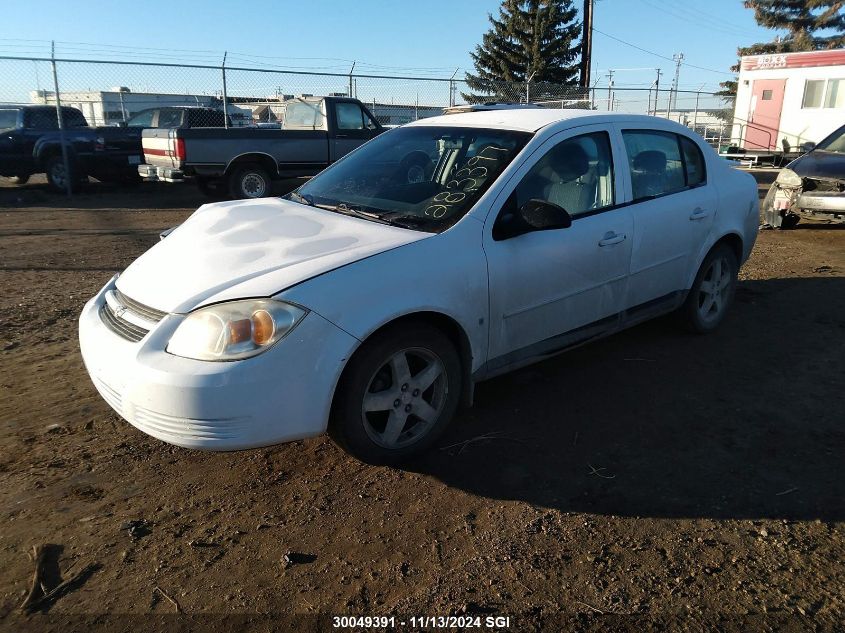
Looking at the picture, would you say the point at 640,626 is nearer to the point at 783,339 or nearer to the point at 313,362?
the point at 313,362

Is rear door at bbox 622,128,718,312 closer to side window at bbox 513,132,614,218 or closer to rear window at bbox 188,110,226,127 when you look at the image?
side window at bbox 513,132,614,218

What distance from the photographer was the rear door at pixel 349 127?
42.4ft

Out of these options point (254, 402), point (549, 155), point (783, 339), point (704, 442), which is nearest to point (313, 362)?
point (254, 402)

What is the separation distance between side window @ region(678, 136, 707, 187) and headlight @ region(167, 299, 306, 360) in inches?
134

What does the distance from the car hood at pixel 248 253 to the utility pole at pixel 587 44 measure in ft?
98.9

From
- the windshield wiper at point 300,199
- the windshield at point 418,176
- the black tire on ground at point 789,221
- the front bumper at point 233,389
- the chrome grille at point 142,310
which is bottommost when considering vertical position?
the black tire on ground at point 789,221

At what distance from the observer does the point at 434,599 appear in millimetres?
2432

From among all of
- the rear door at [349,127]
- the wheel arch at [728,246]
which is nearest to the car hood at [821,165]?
the wheel arch at [728,246]

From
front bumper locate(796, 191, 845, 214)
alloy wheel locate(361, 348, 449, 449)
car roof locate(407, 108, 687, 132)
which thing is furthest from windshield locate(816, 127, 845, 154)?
alloy wheel locate(361, 348, 449, 449)

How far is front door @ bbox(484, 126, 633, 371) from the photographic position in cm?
351

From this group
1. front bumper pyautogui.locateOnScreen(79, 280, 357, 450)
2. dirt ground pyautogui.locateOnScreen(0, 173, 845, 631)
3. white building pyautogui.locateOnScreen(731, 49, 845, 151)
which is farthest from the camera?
white building pyautogui.locateOnScreen(731, 49, 845, 151)

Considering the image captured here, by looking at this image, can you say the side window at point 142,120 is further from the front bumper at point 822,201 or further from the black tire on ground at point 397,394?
the black tire on ground at point 397,394

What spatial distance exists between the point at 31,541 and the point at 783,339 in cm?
511

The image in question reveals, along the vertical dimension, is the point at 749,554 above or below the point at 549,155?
below
